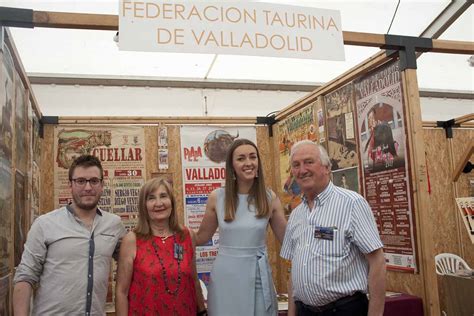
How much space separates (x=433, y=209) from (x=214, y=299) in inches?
159

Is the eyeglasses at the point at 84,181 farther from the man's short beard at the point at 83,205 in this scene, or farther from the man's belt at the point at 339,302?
the man's belt at the point at 339,302

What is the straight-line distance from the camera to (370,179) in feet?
9.49

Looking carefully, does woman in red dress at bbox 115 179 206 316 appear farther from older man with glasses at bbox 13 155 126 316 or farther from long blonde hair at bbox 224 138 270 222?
long blonde hair at bbox 224 138 270 222

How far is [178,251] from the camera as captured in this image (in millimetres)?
2291

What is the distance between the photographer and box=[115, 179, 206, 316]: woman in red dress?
2.20 metres

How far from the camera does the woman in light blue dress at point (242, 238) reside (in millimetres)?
2314

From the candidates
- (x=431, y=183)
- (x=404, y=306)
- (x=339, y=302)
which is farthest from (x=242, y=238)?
(x=431, y=183)

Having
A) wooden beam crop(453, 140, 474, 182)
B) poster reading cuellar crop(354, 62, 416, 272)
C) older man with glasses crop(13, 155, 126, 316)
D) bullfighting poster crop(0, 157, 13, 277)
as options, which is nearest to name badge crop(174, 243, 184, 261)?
older man with glasses crop(13, 155, 126, 316)

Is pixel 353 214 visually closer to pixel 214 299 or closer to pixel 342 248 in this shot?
pixel 342 248

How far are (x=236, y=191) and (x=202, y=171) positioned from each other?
1.87 metres

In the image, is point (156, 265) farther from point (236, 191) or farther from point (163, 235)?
Answer: point (236, 191)

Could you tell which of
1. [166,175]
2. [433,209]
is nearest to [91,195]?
[166,175]

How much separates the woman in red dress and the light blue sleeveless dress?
0.14m

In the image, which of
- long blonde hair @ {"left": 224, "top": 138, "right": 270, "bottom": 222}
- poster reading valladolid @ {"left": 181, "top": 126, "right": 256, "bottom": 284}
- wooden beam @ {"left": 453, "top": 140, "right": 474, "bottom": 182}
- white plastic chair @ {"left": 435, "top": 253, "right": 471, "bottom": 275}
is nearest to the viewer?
long blonde hair @ {"left": 224, "top": 138, "right": 270, "bottom": 222}
